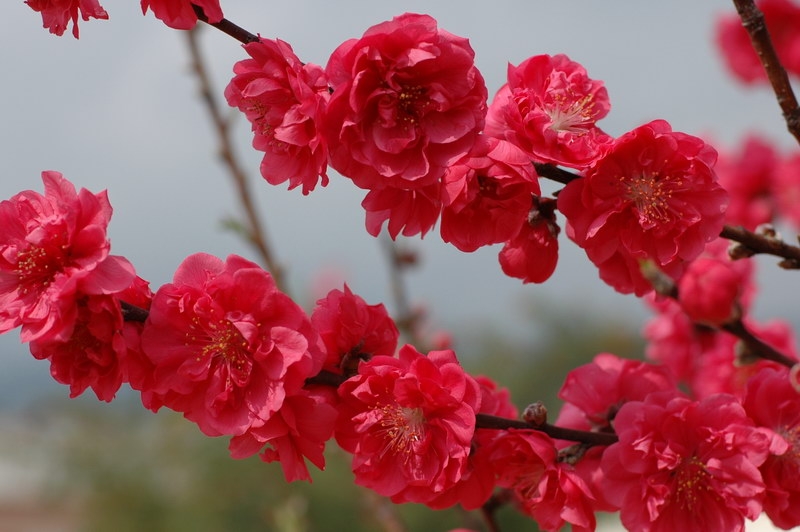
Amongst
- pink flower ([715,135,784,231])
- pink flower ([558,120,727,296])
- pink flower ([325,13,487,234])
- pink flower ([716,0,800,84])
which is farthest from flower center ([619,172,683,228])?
pink flower ([716,0,800,84])

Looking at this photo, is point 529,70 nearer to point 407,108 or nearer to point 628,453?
point 407,108

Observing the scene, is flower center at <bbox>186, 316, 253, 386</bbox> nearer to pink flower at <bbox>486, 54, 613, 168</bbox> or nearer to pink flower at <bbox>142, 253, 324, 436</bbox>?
pink flower at <bbox>142, 253, 324, 436</bbox>

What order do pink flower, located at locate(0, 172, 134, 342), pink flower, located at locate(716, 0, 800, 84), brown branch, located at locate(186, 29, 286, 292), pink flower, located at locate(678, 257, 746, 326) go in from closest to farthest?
pink flower, located at locate(0, 172, 134, 342) < pink flower, located at locate(678, 257, 746, 326) < brown branch, located at locate(186, 29, 286, 292) < pink flower, located at locate(716, 0, 800, 84)

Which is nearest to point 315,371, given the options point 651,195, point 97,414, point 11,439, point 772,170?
point 651,195

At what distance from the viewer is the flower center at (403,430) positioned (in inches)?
26.8

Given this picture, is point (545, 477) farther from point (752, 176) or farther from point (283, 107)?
point (752, 176)

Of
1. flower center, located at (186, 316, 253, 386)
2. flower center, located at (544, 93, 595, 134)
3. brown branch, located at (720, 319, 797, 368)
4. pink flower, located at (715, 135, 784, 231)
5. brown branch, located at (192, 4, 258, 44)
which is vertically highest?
brown branch, located at (192, 4, 258, 44)

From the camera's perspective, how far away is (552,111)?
2.32ft

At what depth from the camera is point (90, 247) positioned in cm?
58

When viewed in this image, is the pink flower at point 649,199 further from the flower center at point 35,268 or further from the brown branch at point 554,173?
the flower center at point 35,268

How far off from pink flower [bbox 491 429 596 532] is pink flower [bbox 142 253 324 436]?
7.3 inches

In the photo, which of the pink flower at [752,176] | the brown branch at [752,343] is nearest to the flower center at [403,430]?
the brown branch at [752,343]

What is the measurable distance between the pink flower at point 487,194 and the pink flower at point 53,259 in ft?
0.82

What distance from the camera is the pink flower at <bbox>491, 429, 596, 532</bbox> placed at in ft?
2.31
